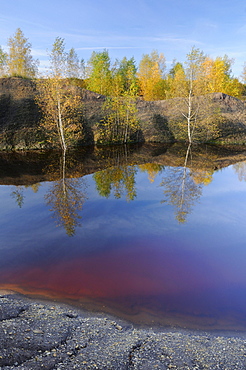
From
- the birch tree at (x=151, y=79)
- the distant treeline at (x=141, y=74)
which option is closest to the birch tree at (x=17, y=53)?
the distant treeline at (x=141, y=74)

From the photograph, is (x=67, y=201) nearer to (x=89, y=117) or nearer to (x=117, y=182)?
(x=117, y=182)

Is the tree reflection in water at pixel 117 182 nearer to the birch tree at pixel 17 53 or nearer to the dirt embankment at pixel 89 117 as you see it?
the dirt embankment at pixel 89 117

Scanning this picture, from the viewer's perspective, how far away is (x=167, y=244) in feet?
38.0

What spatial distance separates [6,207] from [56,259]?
751 centimetres

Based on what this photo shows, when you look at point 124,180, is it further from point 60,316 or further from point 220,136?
point 220,136

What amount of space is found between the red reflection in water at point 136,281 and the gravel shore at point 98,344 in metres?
0.98

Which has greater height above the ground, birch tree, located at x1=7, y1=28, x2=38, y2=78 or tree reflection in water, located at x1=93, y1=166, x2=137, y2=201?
birch tree, located at x1=7, y1=28, x2=38, y2=78

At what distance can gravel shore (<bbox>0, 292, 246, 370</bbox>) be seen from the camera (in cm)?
535

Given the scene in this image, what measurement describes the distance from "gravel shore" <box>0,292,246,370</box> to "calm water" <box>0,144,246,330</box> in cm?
73

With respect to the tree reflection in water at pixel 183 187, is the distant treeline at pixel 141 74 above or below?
above

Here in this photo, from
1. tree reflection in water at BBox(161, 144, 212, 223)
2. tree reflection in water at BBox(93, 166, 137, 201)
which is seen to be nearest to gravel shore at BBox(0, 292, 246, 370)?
tree reflection in water at BBox(161, 144, 212, 223)

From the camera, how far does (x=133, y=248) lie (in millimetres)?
11242

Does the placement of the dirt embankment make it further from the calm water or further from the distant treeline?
the calm water

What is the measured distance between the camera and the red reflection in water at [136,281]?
8102 millimetres
